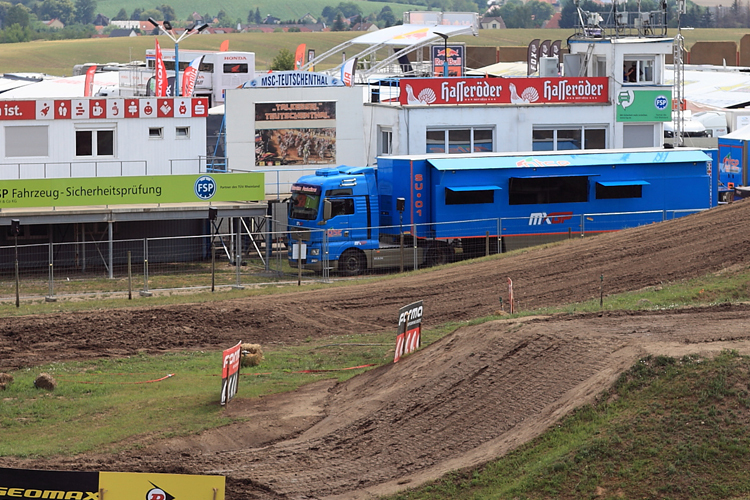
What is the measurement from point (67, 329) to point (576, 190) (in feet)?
57.6

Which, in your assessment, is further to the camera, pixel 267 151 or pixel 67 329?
pixel 267 151

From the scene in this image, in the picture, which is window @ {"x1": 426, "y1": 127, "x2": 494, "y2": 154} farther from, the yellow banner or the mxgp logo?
the yellow banner

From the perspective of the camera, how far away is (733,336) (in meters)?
13.0

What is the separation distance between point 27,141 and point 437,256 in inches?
600

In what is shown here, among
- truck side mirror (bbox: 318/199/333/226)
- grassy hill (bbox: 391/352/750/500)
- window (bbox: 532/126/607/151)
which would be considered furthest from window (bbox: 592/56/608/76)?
grassy hill (bbox: 391/352/750/500)

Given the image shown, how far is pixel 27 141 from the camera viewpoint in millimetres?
33656

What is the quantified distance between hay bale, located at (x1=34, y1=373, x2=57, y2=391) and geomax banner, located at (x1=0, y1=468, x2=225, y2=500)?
724cm

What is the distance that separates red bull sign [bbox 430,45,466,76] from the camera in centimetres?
5152

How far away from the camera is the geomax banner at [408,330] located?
16.3 m

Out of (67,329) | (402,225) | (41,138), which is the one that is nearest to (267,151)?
(41,138)

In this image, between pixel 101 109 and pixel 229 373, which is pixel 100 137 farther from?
pixel 229 373

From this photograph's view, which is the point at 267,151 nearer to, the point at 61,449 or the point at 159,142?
the point at 159,142

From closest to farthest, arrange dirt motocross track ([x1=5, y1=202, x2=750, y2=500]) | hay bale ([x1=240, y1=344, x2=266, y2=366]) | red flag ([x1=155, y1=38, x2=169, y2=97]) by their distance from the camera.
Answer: dirt motocross track ([x1=5, y1=202, x2=750, y2=500])
hay bale ([x1=240, y1=344, x2=266, y2=366])
red flag ([x1=155, y1=38, x2=169, y2=97])

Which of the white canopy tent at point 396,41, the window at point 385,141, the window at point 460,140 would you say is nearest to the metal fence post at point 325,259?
the window at point 460,140
